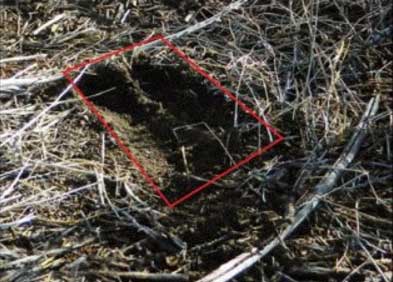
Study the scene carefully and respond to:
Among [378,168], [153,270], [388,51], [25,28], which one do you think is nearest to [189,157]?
[153,270]

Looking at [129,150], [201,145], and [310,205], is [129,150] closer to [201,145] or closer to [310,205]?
[201,145]

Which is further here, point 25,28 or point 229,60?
point 25,28

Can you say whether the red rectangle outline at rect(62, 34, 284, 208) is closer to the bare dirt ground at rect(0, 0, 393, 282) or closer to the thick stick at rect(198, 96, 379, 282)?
the bare dirt ground at rect(0, 0, 393, 282)

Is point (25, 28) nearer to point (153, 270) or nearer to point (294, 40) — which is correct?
point (294, 40)

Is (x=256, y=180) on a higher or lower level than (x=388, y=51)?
lower

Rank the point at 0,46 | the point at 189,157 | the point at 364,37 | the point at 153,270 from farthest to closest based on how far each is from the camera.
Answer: the point at 0,46, the point at 364,37, the point at 189,157, the point at 153,270

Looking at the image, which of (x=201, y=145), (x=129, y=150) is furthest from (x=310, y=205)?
(x=129, y=150)
